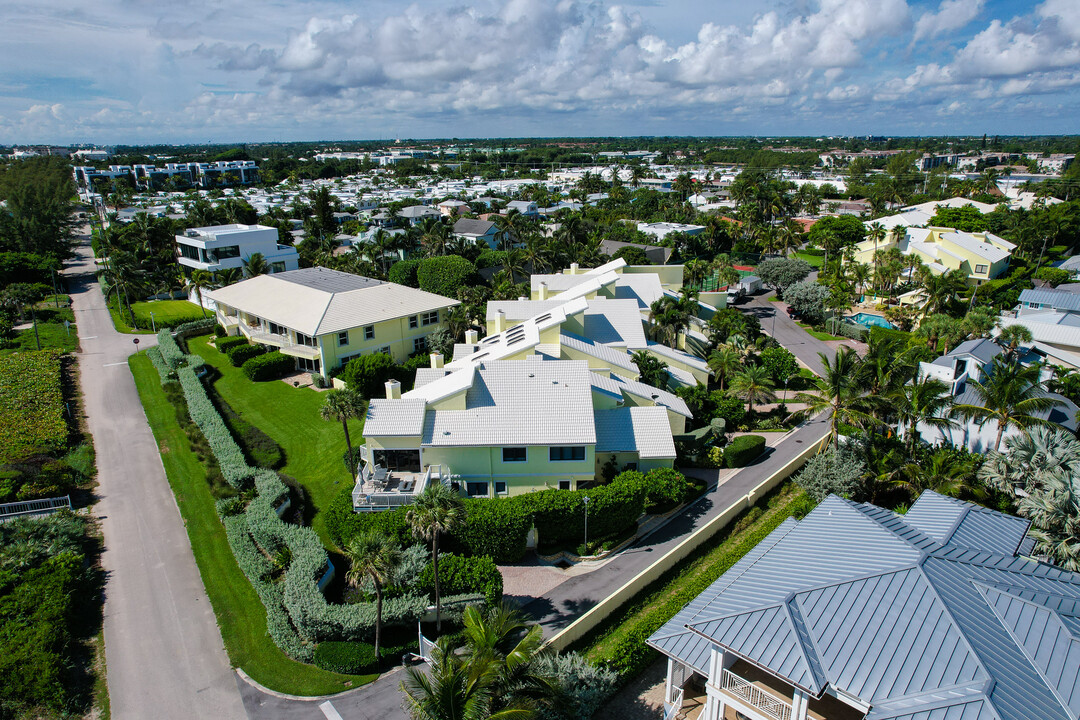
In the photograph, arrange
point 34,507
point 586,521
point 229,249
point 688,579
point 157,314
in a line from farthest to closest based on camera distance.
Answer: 1. point 229,249
2. point 157,314
3. point 34,507
4. point 586,521
5. point 688,579

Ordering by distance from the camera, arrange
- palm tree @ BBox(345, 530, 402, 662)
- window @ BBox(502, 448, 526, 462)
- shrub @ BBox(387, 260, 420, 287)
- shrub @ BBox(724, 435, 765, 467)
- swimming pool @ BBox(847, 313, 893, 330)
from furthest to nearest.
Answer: shrub @ BBox(387, 260, 420, 287) → swimming pool @ BBox(847, 313, 893, 330) → shrub @ BBox(724, 435, 765, 467) → window @ BBox(502, 448, 526, 462) → palm tree @ BBox(345, 530, 402, 662)

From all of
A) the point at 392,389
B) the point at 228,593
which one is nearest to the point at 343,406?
the point at 392,389

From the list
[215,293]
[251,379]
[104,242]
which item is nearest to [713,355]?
[251,379]

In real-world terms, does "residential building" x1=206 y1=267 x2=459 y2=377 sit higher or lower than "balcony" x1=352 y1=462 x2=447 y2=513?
higher

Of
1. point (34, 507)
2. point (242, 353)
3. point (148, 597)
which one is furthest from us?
point (242, 353)

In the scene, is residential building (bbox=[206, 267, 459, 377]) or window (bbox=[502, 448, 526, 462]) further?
residential building (bbox=[206, 267, 459, 377])

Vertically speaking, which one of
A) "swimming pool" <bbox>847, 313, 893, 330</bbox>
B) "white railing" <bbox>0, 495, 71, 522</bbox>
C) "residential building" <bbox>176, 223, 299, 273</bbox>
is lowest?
"white railing" <bbox>0, 495, 71, 522</bbox>

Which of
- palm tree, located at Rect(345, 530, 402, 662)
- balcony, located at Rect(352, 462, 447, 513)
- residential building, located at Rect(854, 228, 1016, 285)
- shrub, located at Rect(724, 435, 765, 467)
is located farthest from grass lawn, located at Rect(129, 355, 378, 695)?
residential building, located at Rect(854, 228, 1016, 285)

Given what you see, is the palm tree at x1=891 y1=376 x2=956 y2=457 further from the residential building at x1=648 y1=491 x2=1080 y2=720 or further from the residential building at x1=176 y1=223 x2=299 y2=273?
A: the residential building at x1=176 y1=223 x2=299 y2=273

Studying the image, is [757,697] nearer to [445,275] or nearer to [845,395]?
[845,395]
